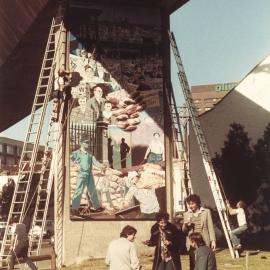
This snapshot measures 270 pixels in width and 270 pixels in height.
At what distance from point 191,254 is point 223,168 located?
12.9 m

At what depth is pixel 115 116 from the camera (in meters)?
19.0

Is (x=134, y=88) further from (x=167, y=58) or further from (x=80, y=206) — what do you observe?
(x=80, y=206)

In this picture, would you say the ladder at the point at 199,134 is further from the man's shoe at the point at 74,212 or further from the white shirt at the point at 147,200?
the man's shoe at the point at 74,212

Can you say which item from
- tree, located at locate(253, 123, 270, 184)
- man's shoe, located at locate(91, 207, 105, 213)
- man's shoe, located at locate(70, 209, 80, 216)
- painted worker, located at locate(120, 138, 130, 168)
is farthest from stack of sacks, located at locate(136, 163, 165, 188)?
tree, located at locate(253, 123, 270, 184)

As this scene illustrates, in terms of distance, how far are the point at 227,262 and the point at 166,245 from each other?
19.9 ft

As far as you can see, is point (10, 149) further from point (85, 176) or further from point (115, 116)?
point (85, 176)

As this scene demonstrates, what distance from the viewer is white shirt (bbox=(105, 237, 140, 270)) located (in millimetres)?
9031

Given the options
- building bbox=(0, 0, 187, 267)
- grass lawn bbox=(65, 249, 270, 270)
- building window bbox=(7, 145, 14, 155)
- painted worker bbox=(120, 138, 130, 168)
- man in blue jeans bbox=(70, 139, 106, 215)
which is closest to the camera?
grass lawn bbox=(65, 249, 270, 270)

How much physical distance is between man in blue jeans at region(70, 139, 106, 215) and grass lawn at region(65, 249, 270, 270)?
1932 millimetres

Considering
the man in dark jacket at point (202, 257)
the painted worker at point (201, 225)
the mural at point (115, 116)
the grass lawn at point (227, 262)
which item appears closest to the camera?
the man in dark jacket at point (202, 257)

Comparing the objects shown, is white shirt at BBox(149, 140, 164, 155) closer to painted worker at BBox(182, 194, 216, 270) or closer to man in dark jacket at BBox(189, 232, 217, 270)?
painted worker at BBox(182, 194, 216, 270)

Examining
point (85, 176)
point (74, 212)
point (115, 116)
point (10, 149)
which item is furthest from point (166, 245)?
point (10, 149)

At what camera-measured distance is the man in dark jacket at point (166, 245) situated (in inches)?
412

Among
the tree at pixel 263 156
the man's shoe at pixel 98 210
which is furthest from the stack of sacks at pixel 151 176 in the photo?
the tree at pixel 263 156
